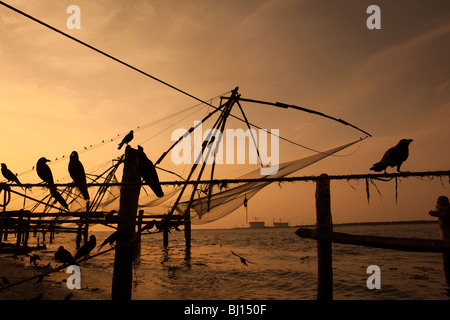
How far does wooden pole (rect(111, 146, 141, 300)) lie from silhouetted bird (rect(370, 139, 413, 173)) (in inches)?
171

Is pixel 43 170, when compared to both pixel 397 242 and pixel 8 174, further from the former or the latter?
pixel 397 242

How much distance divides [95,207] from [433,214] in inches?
482

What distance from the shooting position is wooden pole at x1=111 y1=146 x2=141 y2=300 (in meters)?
4.02

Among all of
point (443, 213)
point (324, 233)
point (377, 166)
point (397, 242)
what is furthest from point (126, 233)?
point (443, 213)

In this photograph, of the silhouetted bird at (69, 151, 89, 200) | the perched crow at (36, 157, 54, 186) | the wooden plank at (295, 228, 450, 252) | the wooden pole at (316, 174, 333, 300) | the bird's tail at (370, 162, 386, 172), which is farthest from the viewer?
the perched crow at (36, 157, 54, 186)

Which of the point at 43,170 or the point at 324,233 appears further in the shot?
the point at 43,170

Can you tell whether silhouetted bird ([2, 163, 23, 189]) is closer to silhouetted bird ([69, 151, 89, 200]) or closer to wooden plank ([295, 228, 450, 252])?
silhouetted bird ([69, 151, 89, 200])

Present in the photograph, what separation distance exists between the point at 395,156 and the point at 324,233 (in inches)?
104

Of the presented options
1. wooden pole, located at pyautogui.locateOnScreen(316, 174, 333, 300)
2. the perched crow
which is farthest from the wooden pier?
the perched crow

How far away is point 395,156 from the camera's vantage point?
5594mm

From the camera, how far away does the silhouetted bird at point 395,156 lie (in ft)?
18.3

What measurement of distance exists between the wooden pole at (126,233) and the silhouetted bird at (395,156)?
4.34 m
